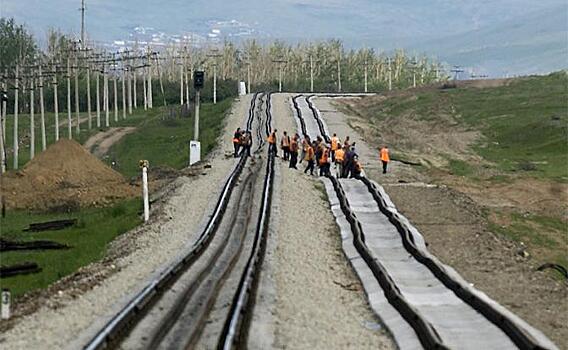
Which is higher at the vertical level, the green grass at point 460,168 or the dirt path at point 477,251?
the dirt path at point 477,251

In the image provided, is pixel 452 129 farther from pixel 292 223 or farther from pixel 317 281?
pixel 317 281

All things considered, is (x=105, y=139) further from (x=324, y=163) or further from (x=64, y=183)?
(x=324, y=163)

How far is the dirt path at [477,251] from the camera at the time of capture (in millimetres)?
18625

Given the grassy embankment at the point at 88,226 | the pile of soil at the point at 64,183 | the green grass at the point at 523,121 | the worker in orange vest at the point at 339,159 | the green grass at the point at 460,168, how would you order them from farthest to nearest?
1. the green grass at the point at 523,121
2. the green grass at the point at 460,168
3. the worker in orange vest at the point at 339,159
4. the pile of soil at the point at 64,183
5. the grassy embankment at the point at 88,226

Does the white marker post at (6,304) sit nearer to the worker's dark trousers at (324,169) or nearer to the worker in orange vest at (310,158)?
the worker's dark trousers at (324,169)

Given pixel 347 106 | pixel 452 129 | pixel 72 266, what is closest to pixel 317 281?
pixel 72 266

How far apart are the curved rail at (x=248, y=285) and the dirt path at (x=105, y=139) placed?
40883 millimetres

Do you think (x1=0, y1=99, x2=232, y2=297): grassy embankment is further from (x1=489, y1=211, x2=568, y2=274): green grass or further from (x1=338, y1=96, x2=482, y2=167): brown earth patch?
(x1=489, y1=211, x2=568, y2=274): green grass

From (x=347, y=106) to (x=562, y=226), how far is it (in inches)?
2023

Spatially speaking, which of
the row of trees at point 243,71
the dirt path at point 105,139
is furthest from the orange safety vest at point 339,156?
the row of trees at point 243,71

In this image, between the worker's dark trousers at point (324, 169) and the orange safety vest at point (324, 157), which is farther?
the worker's dark trousers at point (324, 169)

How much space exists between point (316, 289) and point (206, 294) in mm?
2403

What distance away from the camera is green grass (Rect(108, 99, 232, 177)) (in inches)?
2404

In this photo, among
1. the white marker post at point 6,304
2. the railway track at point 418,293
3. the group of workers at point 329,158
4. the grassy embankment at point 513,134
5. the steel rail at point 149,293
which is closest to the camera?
the steel rail at point 149,293
